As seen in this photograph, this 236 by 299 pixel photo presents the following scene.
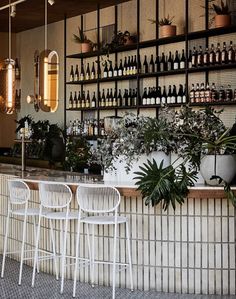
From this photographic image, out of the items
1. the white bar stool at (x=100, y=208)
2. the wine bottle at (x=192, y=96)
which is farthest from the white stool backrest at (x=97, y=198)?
the wine bottle at (x=192, y=96)

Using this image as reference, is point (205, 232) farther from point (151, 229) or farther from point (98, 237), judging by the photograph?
point (98, 237)

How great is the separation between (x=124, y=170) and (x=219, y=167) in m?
0.88

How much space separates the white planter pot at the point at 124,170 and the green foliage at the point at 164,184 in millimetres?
238

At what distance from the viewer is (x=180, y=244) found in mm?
5328

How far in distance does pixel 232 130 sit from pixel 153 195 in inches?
38.0

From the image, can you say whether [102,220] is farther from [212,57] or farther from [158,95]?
[158,95]

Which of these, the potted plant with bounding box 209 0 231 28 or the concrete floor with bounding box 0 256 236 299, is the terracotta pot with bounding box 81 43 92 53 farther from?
the concrete floor with bounding box 0 256 236 299

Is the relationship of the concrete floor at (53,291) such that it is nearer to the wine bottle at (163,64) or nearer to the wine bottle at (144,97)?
the wine bottle at (144,97)

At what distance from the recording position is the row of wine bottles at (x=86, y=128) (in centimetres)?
908

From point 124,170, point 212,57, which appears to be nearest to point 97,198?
point 124,170

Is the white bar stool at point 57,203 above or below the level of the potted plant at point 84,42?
below

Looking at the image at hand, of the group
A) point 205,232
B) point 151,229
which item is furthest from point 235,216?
point 151,229

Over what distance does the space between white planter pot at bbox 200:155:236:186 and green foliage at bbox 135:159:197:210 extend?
13 centimetres

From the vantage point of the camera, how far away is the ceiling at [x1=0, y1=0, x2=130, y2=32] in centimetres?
890
